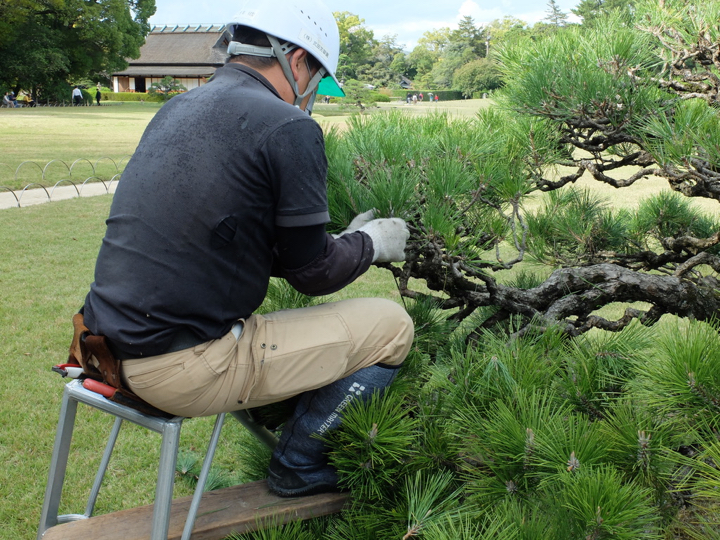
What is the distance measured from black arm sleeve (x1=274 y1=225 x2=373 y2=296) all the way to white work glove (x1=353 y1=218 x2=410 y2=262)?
0.02 meters

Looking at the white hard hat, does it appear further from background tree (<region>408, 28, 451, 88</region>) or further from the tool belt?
background tree (<region>408, 28, 451, 88</region>)

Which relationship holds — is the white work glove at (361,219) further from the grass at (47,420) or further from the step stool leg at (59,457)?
the grass at (47,420)

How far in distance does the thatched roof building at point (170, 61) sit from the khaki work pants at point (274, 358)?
178ft

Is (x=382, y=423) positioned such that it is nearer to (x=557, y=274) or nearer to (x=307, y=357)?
(x=307, y=357)

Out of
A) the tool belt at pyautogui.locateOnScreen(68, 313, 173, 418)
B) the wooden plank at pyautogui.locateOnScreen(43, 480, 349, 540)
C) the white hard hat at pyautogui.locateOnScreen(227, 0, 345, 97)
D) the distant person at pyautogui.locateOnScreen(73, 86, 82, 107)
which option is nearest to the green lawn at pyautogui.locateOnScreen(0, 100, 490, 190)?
the white hard hat at pyautogui.locateOnScreen(227, 0, 345, 97)

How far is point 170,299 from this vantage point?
1500mm

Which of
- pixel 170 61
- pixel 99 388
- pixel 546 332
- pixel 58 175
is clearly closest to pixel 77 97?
pixel 170 61

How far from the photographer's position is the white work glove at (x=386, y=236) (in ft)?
5.41

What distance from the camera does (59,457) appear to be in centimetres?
172

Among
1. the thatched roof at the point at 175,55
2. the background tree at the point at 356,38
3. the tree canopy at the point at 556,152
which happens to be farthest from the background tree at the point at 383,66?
the tree canopy at the point at 556,152

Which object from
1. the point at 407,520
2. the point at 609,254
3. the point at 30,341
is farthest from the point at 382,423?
the point at 30,341

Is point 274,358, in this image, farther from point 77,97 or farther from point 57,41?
point 77,97

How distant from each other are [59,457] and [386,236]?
3.64 ft

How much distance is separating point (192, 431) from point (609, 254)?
229cm
